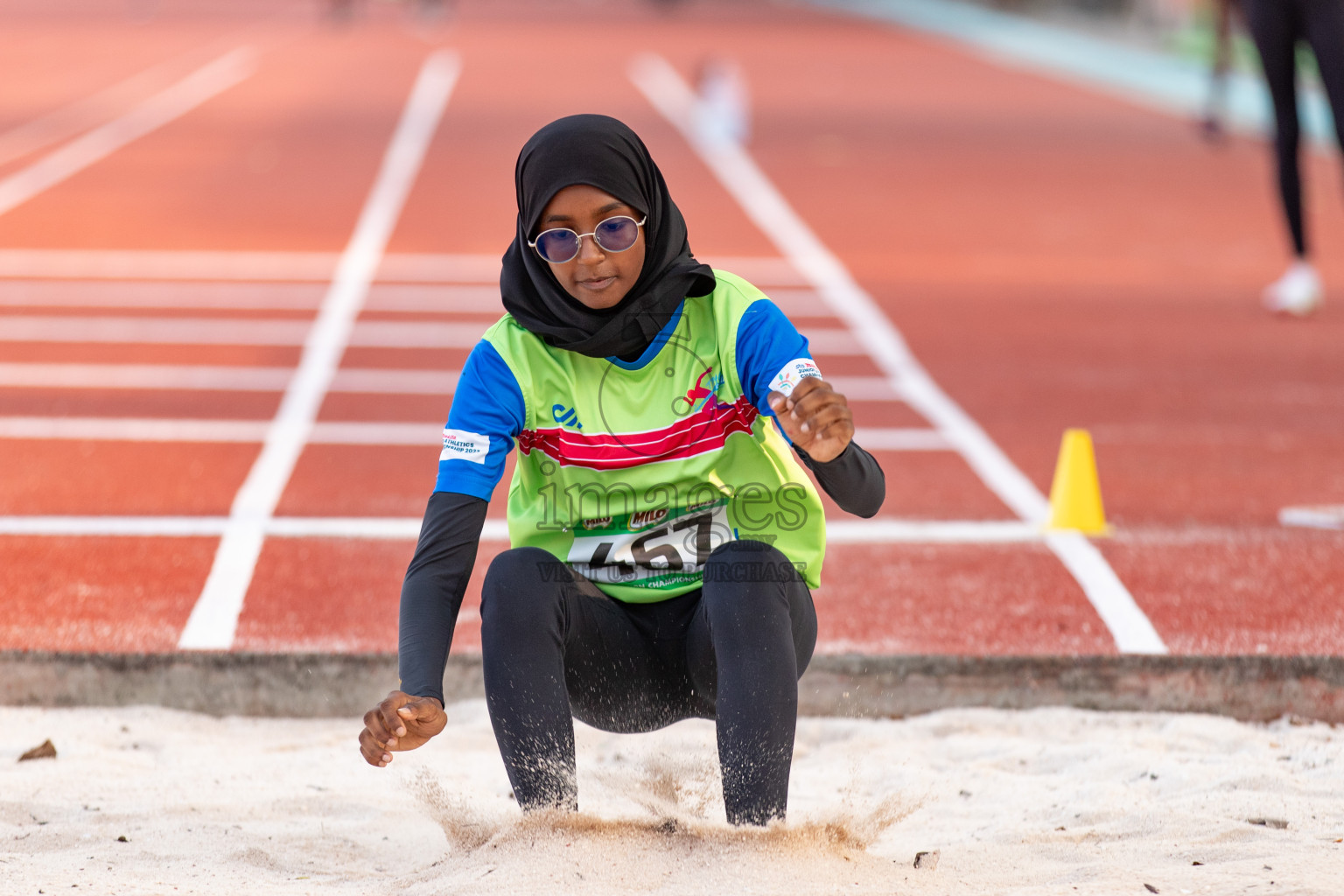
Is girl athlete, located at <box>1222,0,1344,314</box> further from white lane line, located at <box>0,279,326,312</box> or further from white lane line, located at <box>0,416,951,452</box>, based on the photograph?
white lane line, located at <box>0,279,326,312</box>

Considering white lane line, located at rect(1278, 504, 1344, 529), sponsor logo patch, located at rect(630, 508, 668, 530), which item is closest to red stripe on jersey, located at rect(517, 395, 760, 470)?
sponsor logo patch, located at rect(630, 508, 668, 530)

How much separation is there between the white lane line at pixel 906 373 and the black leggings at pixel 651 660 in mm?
1613

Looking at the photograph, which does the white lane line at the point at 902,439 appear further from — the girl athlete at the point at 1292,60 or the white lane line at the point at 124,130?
the white lane line at the point at 124,130

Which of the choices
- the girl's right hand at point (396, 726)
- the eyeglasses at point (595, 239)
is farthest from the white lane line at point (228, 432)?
the girl's right hand at point (396, 726)

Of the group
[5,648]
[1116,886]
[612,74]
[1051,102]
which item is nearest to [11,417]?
[5,648]

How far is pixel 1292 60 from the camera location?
741 centimetres

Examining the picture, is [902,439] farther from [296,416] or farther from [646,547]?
[646,547]

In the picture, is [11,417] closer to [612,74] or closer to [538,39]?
[612,74]

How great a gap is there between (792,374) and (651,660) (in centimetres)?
66

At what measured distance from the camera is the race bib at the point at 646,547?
10.6 ft

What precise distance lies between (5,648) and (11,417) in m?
3.02

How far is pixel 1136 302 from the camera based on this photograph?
9.97 m

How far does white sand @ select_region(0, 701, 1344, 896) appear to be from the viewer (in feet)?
9.76

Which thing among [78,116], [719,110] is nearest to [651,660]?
[719,110]
